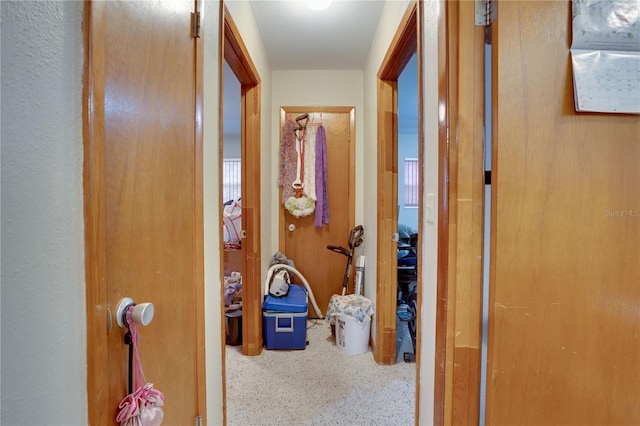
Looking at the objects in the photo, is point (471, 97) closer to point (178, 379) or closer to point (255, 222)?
point (178, 379)

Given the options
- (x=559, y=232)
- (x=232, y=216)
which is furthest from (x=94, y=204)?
(x=232, y=216)

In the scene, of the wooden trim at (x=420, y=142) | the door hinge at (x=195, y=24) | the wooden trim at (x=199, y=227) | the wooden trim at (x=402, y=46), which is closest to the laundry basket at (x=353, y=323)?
the wooden trim at (x=420, y=142)

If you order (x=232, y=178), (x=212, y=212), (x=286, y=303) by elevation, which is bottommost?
(x=286, y=303)

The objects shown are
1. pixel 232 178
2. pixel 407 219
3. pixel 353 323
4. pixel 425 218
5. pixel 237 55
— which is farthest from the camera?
pixel 407 219

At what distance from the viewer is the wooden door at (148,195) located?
62cm

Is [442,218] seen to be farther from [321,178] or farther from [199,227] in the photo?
[321,178]

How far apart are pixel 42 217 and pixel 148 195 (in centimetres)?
29

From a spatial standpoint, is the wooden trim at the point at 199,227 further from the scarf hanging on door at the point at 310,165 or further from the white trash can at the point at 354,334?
the scarf hanging on door at the point at 310,165

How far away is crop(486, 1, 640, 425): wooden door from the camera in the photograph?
36.7 inches

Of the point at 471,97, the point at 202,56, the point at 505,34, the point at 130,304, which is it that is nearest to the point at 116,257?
the point at 130,304

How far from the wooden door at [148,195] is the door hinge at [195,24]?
0.07ft

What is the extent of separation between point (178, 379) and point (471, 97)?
138 centimetres

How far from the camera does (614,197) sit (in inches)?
36.7

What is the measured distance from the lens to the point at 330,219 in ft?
9.89
